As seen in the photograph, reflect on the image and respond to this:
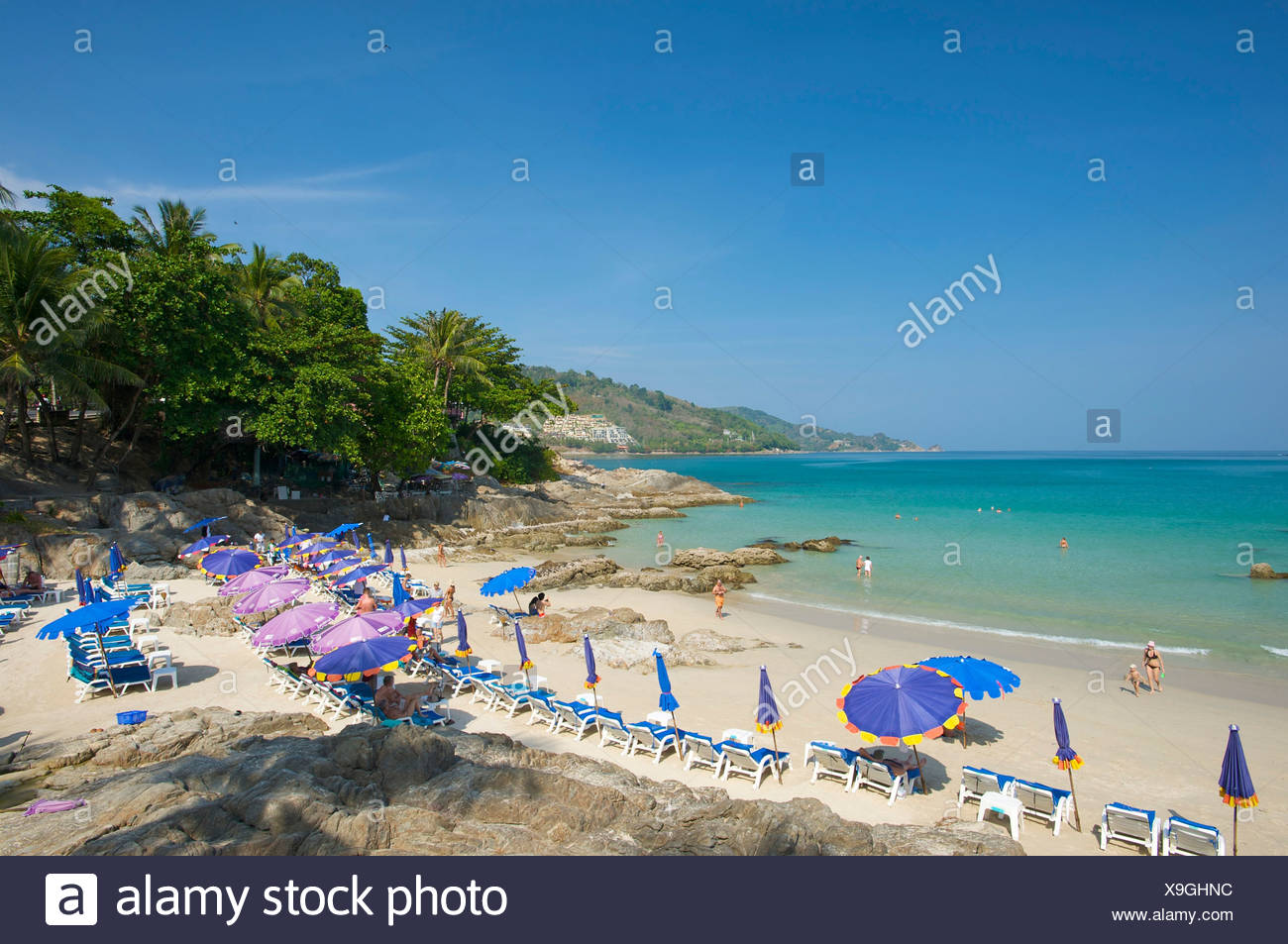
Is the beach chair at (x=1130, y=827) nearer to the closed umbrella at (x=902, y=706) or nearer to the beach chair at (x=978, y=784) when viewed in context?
the beach chair at (x=978, y=784)

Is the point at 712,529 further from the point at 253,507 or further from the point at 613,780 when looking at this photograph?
the point at 613,780

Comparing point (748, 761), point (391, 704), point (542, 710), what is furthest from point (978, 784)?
point (391, 704)

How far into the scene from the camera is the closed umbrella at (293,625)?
10750mm

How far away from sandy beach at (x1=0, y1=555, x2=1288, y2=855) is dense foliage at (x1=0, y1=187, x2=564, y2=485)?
10.1 metres

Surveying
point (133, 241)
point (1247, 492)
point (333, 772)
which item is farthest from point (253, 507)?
point (1247, 492)

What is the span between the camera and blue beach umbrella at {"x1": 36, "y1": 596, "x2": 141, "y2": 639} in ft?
35.7

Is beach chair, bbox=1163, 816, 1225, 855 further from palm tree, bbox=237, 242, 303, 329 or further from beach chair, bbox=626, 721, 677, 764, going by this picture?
palm tree, bbox=237, 242, 303, 329

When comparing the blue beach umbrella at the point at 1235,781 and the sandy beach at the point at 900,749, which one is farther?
the sandy beach at the point at 900,749

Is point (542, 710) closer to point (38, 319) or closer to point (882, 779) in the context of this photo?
point (882, 779)

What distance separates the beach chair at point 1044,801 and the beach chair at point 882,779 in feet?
3.93

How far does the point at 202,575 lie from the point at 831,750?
19.4 meters

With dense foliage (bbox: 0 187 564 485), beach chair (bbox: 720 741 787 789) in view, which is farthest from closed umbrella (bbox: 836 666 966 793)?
dense foliage (bbox: 0 187 564 485)

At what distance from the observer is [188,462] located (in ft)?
98.0
